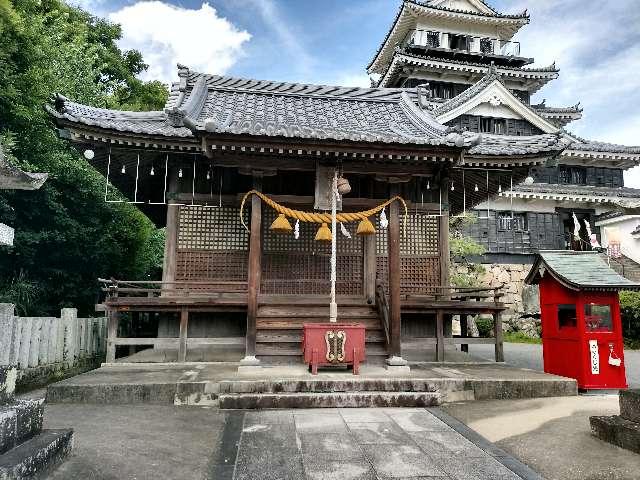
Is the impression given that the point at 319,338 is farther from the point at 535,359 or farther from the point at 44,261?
the point at 44,261

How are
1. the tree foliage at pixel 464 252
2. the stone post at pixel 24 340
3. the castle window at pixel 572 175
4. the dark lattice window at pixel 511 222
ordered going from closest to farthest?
the stone post at pixel 24 340 < the tree foliage at pixel 464 252 < the dark lattice window at pixel 511 222 < the castle window at pixel 572 175

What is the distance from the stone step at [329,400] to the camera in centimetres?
674

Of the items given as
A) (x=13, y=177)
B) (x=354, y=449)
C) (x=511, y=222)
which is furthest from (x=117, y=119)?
(x=511, y=222)

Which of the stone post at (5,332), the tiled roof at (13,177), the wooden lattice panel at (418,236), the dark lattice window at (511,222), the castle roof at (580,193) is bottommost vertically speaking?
the stone post at (5,332)

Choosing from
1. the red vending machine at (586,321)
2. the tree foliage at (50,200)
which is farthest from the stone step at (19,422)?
the tree foliage at (50,200)

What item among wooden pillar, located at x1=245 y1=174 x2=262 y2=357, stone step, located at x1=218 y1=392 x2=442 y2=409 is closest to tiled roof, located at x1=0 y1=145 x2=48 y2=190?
stone step, located at x1=218 y1=392 x2=442 y2=409

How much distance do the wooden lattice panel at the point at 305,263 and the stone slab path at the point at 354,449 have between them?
4419mm

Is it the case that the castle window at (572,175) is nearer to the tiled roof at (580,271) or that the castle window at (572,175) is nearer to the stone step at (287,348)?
the tiled roof at (580,271)

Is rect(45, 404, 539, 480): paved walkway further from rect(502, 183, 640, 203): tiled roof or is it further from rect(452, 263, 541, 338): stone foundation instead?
rect(502, 183, 640, 203): tiled roof

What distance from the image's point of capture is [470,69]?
1198 inches

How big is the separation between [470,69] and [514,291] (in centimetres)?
1586

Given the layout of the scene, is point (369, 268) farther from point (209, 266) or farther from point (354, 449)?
point (354, 449)

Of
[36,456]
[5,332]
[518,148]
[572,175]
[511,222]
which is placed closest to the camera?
[36,456]

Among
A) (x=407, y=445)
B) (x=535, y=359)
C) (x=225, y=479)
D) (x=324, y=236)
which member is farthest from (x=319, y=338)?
(x=535, y=359)
